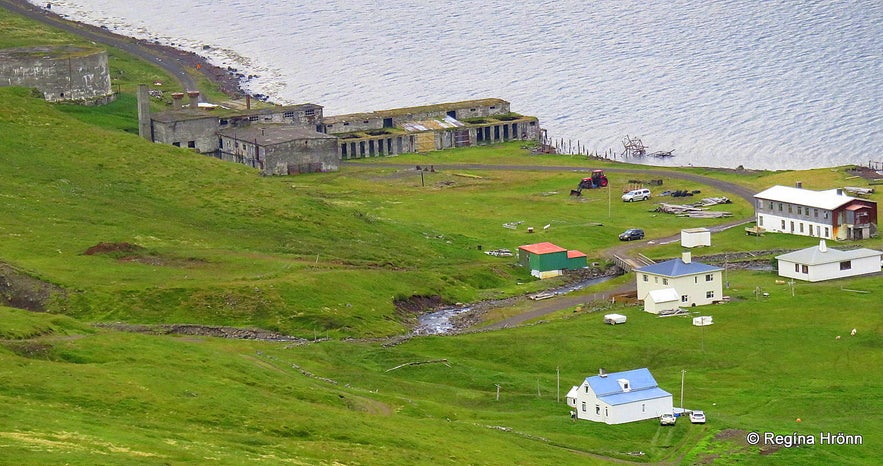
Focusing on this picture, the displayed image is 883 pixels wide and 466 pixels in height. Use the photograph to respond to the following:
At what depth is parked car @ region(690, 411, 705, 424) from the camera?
8712 cm

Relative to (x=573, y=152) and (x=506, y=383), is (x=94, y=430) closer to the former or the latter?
(x=506, y=383)

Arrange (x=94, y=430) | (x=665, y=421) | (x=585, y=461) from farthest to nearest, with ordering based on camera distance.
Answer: (x=665, y=421), (x=585, y=461), (x=94, y=430)

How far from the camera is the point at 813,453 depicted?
273ft

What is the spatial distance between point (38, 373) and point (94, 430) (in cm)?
1030

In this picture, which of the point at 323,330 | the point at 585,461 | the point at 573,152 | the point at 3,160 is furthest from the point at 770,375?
the point at 573,152

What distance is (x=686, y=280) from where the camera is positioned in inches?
4422

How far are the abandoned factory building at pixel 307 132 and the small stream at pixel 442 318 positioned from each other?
53.0 meters

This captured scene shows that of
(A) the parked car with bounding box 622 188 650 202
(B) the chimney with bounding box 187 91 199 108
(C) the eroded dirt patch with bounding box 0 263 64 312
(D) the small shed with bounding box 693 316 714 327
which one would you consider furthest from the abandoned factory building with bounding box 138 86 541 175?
(D) the small shed with bounding box 693 316 714 327

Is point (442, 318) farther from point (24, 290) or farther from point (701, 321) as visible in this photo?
point (24, 290)

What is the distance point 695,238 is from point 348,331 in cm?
3511

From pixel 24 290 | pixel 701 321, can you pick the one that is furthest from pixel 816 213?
pixel 24 290

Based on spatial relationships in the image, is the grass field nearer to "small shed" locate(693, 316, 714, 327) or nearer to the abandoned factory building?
"small shed" locate(693, 316, 714, 327)

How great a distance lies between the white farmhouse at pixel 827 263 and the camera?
118625mm

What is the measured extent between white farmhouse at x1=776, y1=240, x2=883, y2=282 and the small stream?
14659mm
